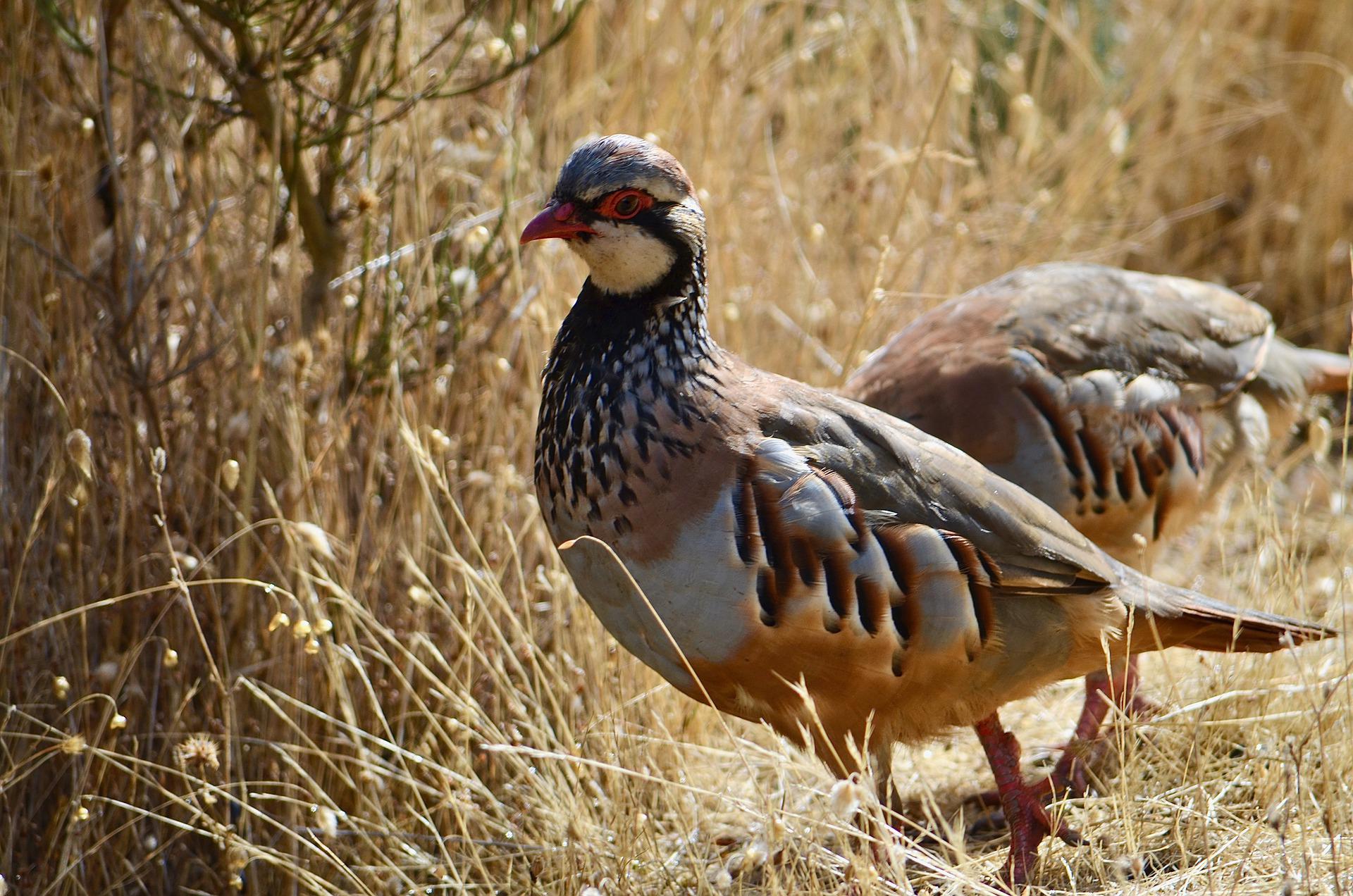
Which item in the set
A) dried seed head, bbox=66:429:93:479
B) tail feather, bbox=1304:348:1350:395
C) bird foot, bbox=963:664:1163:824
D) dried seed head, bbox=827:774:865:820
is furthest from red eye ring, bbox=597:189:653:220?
tail feather, bbox=1304:348:1350:395

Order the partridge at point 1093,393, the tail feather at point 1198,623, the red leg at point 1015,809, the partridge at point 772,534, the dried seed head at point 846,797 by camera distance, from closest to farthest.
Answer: the dried seed head at point 846,797, the partridge at point 772,534, the tail feather at point 1198,623, the red leg at point 1015,809, the partridge at point 1093,393

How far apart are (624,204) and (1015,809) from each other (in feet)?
5.23

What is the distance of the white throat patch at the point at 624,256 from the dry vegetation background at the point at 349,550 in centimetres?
60

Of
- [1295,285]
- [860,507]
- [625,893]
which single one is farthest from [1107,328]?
[1295,285]

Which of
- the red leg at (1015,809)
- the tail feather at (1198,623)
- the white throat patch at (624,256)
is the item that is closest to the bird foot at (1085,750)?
the red leg at (1015,809)

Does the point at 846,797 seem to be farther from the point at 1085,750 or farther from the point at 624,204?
the point at 1085,750

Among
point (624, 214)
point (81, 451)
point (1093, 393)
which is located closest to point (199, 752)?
point (81, 451)

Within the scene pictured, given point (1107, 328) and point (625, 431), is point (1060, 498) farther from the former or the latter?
point (625, 431)

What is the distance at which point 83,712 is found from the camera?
3.30 meters

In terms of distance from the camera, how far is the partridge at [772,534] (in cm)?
264

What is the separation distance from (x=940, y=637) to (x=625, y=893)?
867 mm

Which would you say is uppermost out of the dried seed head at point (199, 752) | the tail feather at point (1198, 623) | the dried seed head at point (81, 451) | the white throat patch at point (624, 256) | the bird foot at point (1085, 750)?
the white throat patch at point (624, 256)

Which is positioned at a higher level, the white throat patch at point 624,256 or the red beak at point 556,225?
the red beak at point 556,225

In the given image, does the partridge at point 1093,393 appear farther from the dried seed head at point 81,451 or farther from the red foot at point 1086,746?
the dried seed head at point 81,451
